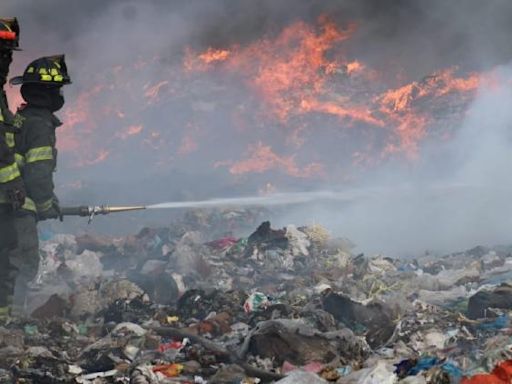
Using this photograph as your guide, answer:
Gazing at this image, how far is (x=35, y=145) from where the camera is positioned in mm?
6426

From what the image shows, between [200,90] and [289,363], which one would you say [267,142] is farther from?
[289,363]

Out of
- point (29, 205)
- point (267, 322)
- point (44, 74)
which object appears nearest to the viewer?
point (267, 322)

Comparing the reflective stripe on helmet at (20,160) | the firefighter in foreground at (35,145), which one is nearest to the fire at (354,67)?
the firefighter in foreground at (35,145)

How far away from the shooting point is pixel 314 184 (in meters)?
22.2

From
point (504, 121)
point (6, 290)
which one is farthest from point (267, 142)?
point (6, 290)

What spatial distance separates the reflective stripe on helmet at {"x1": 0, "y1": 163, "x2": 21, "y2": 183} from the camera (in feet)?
19.5

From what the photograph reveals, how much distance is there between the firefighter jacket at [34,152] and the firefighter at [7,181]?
0.60 ft

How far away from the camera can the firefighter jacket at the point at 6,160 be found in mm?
5914

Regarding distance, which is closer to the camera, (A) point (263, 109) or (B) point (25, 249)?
(B) point (25, 249)

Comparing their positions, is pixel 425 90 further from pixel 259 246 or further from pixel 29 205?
pixel 29 205

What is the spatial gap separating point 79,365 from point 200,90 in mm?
21334

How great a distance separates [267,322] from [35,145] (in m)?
3.23

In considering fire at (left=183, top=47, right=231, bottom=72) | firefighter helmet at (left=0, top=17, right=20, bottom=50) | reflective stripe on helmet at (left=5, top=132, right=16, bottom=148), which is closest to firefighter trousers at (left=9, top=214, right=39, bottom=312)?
reflective stripe on helmet at (left=5, top=132, right=16, bottom=148)

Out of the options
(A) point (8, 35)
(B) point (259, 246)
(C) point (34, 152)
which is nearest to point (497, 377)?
(C) point (34, 152)
